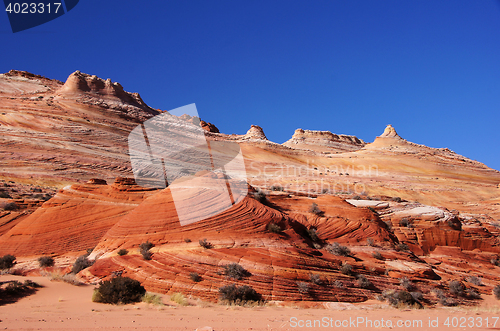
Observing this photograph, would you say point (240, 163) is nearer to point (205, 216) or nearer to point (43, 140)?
point (43, 140)

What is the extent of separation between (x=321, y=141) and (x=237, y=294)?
312 ft

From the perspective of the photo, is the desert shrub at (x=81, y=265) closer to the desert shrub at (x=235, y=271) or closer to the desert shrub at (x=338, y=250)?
the desert shrub at (x=235, y=271)

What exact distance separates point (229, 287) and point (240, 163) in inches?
1916

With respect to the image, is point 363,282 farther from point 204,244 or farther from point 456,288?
point 204,244

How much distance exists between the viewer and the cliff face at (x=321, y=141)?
Answer: 95.8 m

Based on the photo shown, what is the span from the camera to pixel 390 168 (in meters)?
59.7

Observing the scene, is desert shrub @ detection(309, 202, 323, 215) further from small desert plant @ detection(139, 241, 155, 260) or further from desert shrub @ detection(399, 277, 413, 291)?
small desert plant @ detection(139, 241, 155, 260)

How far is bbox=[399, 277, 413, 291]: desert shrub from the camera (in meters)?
10.6

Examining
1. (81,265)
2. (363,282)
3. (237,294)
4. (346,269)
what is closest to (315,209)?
(346,269)

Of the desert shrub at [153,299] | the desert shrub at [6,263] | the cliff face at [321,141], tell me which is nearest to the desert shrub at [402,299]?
the desert shrub at [153,299]

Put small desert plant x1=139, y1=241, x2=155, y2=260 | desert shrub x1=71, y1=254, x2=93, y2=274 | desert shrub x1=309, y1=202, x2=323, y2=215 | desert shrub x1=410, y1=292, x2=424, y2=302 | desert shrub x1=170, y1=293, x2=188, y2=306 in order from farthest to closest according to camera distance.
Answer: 1. desert shrub x1=309, y1=202, x2=323, y2=215
2. desert shrub x1=71, y1=254, x2=93, y2=274
3. desert shrub x1=410, y1=292, x2=424, y2=302
4. small desert plant x1=139, y1=241, x2=155, y2=260
5. desert shrub x1=170, y1=293, x2=188, y2=306

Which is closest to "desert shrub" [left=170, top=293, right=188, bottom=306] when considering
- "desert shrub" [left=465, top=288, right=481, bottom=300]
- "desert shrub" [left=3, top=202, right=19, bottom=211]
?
"desert shrub" [left=465, top=288, right=481, bottom=300]

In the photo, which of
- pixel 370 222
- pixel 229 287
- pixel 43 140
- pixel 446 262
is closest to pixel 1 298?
pixel 229 287

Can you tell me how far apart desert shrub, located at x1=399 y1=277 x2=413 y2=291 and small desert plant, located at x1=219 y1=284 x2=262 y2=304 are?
5.54 metres
